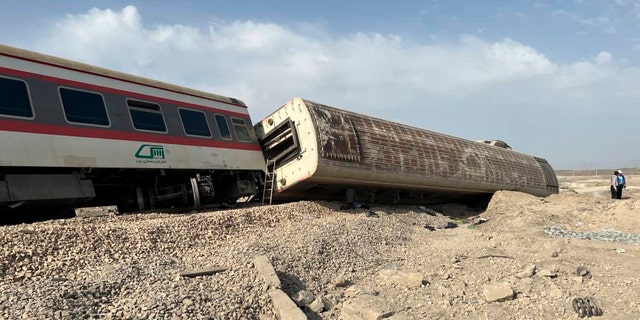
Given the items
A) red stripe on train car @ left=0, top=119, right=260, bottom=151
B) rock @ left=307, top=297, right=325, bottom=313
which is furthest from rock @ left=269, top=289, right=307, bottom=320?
red stripe on train car @ left=0, top=119, right=260, bottom=151

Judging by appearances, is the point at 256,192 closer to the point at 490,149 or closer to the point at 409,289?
the point at 409,289

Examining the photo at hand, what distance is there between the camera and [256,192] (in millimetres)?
11828

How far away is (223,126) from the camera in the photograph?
37.0 feet

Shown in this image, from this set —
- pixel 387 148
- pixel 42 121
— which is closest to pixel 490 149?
pixel 387 148

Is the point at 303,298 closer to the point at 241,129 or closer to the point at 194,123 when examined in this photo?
the point at 194,123

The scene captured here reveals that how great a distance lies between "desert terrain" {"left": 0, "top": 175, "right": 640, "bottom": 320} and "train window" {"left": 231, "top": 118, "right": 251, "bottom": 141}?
11.3 feet

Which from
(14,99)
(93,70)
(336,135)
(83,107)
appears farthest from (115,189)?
(336,135)

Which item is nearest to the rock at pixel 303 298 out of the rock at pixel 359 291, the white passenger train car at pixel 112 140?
the rock at pixel 359 291

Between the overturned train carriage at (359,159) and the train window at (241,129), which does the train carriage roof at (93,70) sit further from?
the overturned train carriage at (359,159)

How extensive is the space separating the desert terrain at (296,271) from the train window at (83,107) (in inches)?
72.9

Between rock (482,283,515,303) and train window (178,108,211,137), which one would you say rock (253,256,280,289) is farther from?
train window (178,108,211,137)

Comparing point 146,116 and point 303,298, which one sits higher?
point 146,116

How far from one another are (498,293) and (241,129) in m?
8.03

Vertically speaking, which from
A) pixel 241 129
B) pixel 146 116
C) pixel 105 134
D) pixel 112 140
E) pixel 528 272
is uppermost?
pixel 146 116
